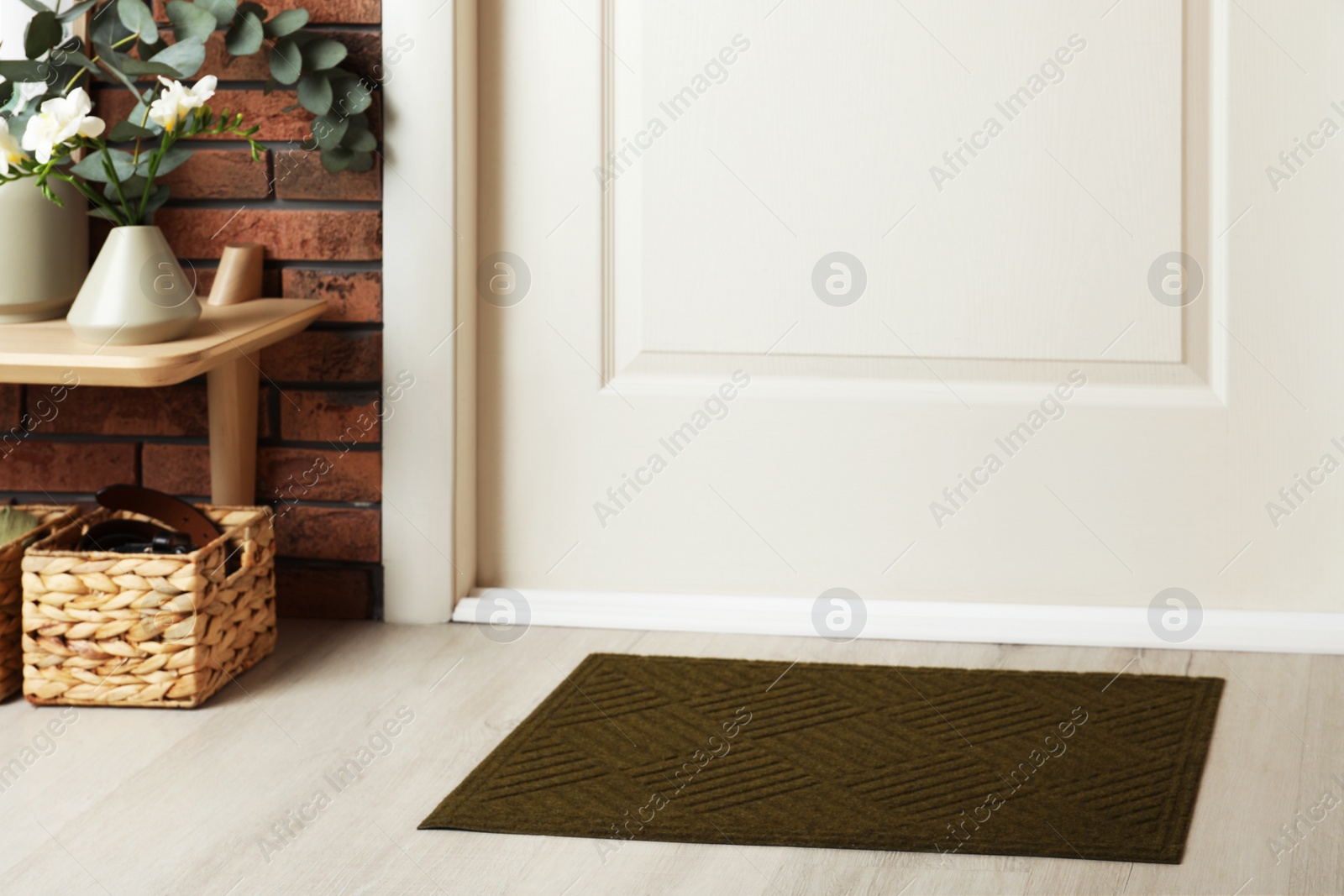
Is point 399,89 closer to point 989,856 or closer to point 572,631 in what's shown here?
point 572,631

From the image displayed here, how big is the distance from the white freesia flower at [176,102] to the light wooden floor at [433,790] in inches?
26.1

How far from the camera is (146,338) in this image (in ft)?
4.78

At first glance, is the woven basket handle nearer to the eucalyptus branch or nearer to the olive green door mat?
the eucalyptus branch

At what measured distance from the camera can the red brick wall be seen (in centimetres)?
173

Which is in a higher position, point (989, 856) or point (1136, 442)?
point (1136, 442)

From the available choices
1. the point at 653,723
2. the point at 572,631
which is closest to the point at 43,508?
the point at 572,631

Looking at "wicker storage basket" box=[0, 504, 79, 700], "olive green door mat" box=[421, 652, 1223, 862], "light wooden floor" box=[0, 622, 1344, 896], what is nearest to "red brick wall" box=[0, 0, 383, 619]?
"light wooden floor" box=[0, 622, 1344, 896]

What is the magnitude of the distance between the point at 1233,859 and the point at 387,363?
115cm

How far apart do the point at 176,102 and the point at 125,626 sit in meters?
0.59

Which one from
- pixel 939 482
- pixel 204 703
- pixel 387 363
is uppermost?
pixel 387 363

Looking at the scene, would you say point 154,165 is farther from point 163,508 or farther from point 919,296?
point 919,296

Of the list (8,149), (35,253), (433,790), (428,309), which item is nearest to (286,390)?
(428,309)

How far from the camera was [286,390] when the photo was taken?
5.85ft

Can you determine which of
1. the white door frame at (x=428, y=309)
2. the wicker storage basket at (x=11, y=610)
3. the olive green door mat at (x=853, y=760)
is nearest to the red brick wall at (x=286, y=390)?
the white door frame at (x=428, y=309)
